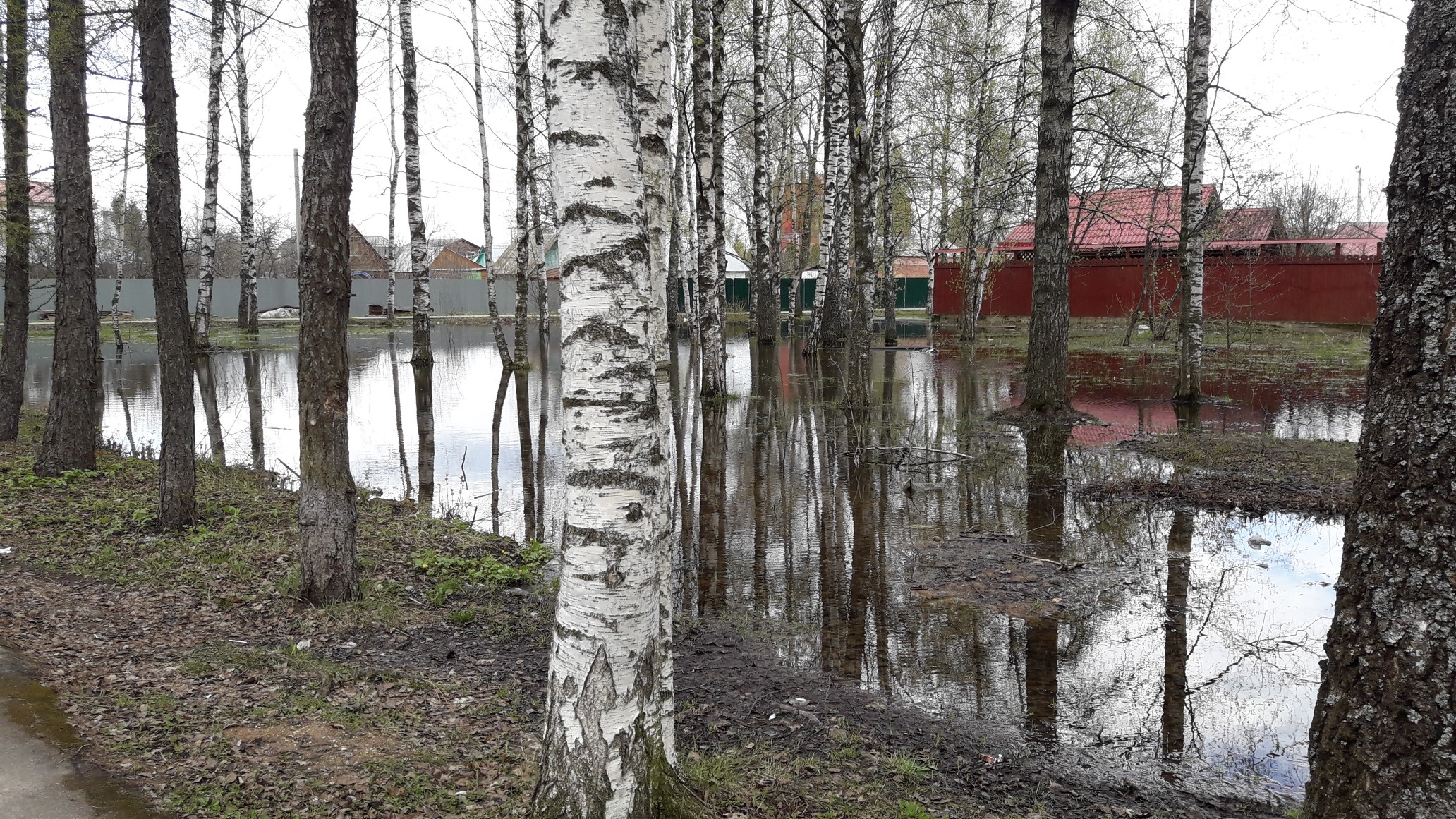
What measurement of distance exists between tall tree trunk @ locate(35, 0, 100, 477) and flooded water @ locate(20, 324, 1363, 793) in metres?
1.99

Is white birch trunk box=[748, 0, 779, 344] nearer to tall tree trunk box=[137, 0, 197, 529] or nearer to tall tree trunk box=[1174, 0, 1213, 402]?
tall tree trunk box=[1174, 0, 1213, 402]

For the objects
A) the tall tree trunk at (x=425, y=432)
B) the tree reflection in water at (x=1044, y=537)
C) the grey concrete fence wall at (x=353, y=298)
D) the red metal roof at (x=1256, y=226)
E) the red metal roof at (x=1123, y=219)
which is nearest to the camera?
the tree reflection in water at (x=1044, y=537)

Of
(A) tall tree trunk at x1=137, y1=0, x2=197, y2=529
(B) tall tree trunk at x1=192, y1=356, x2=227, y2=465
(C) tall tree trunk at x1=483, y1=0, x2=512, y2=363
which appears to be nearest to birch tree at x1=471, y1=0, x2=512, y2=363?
(C) tall tree trunk at x1=483, y1=0, x2=512, y2=363

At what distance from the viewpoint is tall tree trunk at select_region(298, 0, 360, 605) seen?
529cm

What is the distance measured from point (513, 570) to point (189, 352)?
3.19m

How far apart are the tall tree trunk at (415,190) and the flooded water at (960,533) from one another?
3829 mm

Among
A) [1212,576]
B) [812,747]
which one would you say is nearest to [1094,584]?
[1212,576]

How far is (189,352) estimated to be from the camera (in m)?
7.00

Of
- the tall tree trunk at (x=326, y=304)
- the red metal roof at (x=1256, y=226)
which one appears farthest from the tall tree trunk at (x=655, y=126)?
the red metal roof at (x=1256, y=226)

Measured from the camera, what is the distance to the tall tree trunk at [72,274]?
28.7 feet

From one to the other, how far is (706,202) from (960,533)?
26.1 feet

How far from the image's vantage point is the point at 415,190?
63.7 ft

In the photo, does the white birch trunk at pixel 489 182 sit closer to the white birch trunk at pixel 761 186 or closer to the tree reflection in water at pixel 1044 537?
the white birch trunk at pixel 761 186

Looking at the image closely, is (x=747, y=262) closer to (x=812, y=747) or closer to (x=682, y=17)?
(x=682, y=17)
